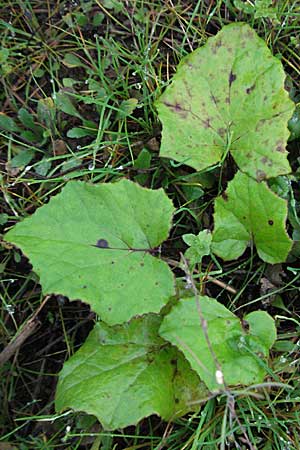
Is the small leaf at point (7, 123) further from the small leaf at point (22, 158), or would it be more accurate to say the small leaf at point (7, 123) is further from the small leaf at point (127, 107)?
the small leaf at point (127, 107)

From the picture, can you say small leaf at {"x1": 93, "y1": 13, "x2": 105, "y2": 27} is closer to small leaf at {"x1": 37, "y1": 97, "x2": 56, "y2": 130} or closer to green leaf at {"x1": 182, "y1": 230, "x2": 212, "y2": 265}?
small leaf at {"x1": 37, "y1": 97, "x2": 56, "y2": 130}

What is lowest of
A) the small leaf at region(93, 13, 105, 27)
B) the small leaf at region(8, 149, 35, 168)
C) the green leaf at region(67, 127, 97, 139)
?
the small leaf at region(8, 149, 35, 168)

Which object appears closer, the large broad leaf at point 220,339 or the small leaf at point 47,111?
the large broad leaf at point 220,339

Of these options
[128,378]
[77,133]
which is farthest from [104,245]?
[77,133]

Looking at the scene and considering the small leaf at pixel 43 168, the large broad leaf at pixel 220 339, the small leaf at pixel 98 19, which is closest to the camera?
the large broad leaf at pixel 220 339

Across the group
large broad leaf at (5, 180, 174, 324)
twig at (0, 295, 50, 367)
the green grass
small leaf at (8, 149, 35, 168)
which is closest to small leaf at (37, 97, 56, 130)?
the green grass

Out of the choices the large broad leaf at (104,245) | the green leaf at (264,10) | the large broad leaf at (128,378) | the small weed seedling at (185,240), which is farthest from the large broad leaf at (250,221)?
the green leaf at (264,10)

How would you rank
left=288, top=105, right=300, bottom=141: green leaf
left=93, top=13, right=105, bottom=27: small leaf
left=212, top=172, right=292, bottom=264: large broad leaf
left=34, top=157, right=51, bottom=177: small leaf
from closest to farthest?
1. left=212, top=172, right=292, bottom=264: large broad leaf
2. left=288, top=105, right=300, bottom=141: green leaf
3. left=34, top=157, right=51, bottom=177: small leaf
4. left=93, top=13, right=105, bottom=27: small leaf
